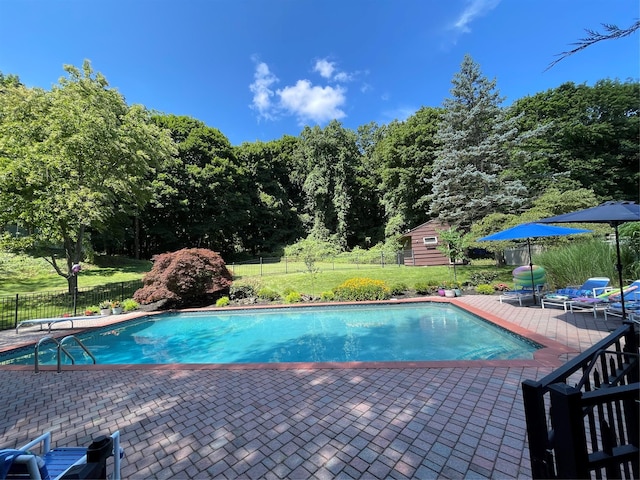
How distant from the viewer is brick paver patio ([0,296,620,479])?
99.4 inches

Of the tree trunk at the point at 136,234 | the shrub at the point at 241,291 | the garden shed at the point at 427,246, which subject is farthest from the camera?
the tree trunk at the point at 136,234

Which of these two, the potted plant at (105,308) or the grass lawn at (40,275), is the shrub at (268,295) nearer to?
the potted plant at (105,308)

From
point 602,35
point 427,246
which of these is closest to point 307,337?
point 602,35

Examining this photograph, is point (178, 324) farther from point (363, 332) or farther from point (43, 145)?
point (43, 145)

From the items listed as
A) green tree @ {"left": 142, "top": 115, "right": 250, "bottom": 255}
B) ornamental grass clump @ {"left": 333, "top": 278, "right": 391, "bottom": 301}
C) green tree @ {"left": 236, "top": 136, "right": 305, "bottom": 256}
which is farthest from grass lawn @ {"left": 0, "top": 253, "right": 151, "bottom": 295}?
green tree @ {"left": 236, "top": 136, "right": 305, "bottom": 256}

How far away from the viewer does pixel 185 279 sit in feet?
40.4

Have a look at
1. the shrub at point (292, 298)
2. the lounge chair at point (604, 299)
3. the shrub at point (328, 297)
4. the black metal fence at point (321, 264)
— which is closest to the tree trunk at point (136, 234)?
the black metal fence at point (321, 264)

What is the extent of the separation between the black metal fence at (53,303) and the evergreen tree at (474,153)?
→ 18.8 metres

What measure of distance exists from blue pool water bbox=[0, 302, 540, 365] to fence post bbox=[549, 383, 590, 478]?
17.9 ft

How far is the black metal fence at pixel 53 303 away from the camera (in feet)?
35.5

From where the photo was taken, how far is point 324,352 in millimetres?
7195

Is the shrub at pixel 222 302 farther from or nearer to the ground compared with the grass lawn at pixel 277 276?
nearer to the ground

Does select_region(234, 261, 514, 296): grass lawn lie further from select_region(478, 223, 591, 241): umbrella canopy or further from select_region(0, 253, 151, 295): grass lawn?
select_region(0, 253, 151, 295): grass lawn

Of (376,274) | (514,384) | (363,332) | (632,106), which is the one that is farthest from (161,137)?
(632,106)
